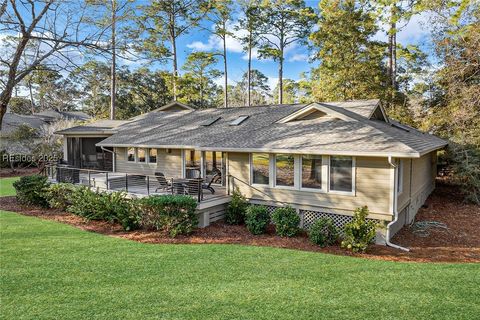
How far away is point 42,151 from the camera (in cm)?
2689

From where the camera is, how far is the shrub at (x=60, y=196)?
1355cm

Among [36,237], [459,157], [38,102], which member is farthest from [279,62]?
[38,102]

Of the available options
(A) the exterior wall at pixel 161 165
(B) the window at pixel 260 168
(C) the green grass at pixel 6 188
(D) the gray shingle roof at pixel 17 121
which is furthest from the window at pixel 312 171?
(D) the gray shingle roof at pixel 17 121

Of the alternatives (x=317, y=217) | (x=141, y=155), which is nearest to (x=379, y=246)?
(x=317, y=217)

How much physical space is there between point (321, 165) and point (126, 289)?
7.13 metres

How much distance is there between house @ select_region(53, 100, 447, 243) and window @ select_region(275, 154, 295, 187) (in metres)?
0.04

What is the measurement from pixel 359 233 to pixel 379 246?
47.7 inches

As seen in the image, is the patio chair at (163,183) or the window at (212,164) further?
the window at (212,164)

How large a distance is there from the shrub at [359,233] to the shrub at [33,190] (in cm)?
1308

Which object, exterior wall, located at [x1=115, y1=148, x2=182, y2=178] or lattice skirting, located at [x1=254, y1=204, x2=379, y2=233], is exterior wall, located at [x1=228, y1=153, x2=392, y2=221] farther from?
exterior wall, located at [x1=115, y1=148, x2=182, y2=178]

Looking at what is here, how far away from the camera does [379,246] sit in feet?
31.6

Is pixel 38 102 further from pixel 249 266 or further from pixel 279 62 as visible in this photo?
pixel 249 266

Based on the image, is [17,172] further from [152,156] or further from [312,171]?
[312,171]

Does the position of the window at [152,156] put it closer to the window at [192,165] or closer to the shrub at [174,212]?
the window at [192,165]
